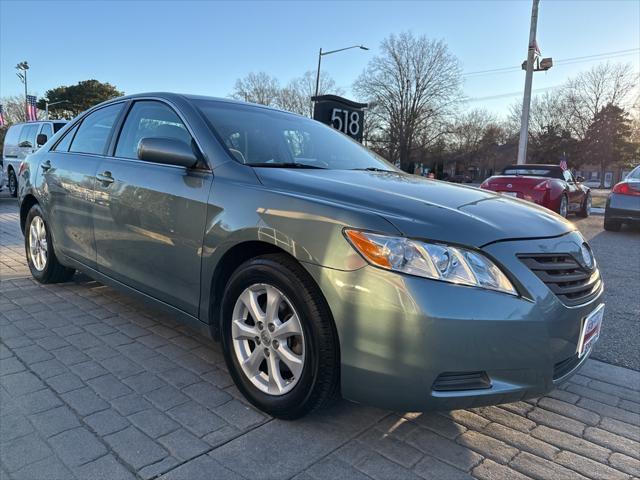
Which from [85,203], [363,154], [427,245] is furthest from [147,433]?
[363,154]

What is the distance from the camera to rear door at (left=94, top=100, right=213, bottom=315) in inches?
105

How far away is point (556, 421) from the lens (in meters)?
2.48

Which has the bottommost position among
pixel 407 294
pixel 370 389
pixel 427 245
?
pixel 370 389

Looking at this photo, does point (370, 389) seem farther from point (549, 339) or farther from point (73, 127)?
point (73, 127)

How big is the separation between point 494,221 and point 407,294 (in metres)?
0.61

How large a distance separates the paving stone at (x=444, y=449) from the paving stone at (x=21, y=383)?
204cm

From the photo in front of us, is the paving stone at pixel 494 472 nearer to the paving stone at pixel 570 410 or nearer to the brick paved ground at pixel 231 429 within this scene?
the brick paved ground at pixel 231 429

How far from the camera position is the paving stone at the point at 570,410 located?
2.52 metres

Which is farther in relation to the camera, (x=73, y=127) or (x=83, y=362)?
(x=73, y=127)

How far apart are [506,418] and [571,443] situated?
0.32 meters

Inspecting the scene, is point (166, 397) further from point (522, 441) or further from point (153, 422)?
point (522, 441)

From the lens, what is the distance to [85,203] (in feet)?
11.7

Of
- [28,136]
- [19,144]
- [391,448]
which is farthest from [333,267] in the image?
[19,144]

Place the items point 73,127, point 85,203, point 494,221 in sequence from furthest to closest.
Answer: point 73,127
point 85,203
point 494,221
